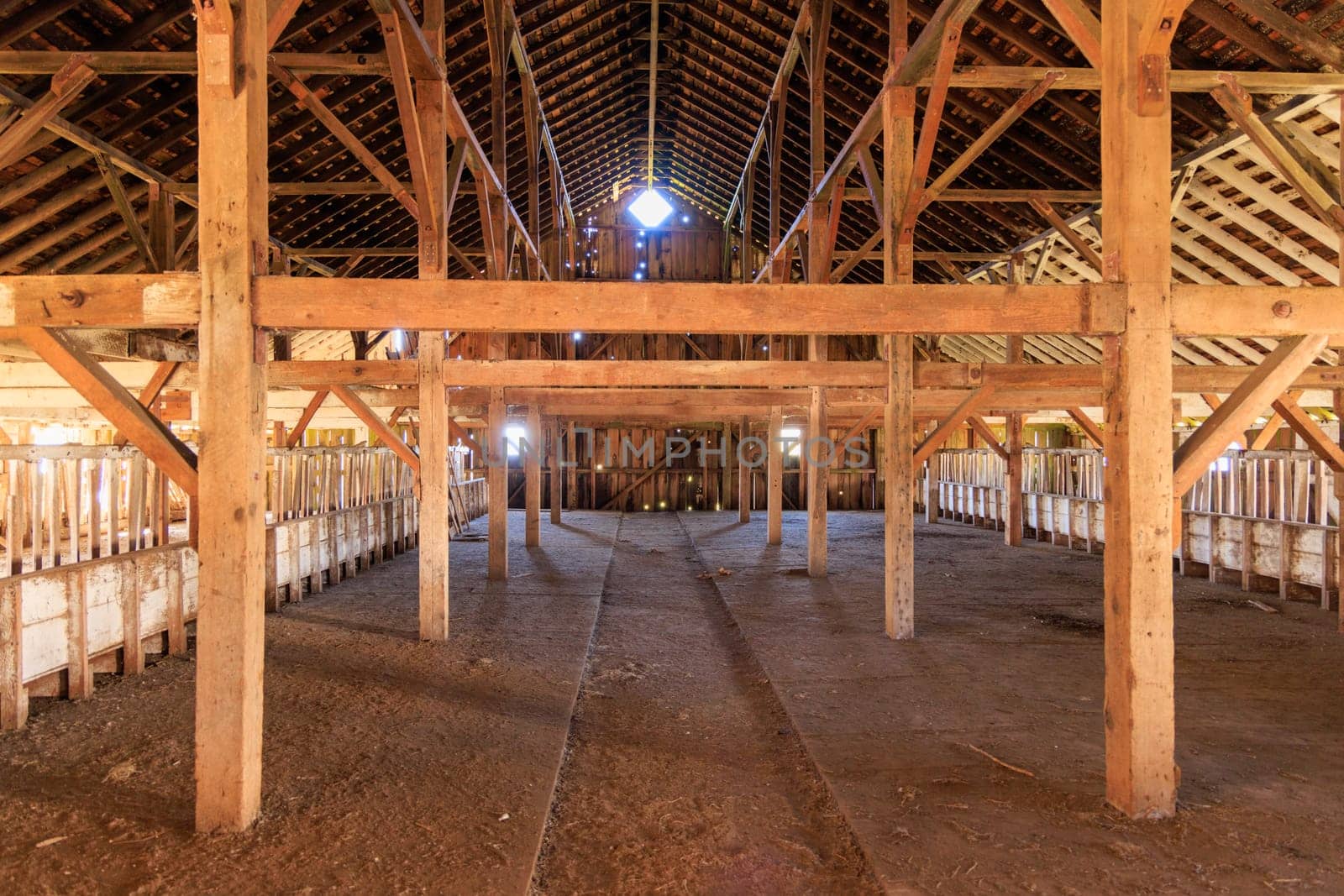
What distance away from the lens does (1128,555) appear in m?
3.55

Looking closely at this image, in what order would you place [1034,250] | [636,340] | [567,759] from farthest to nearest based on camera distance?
[636,340] < [1034,250] < [567,759]

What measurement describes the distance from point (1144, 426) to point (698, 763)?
2.92m

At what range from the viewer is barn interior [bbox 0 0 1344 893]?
11.0 feet

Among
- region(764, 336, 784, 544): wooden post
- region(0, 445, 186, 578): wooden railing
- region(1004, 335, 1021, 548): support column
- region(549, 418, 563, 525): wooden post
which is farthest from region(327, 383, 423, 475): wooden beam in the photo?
region(1004, 335, 1021, 548): support column

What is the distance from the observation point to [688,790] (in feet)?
13.5

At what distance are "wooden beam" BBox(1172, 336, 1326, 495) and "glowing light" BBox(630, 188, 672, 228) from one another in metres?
22.1

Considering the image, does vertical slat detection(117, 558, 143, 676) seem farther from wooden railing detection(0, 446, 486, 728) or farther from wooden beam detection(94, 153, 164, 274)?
wooden beam detection(94, 153, 164, 274)

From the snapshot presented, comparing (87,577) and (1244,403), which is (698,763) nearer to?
(1244,403)

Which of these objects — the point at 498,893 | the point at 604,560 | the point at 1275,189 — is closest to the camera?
the point at 498,893

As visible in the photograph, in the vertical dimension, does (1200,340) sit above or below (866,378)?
above

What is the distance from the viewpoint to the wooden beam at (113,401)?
10.9 ft

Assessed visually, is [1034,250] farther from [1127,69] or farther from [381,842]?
[381,842]

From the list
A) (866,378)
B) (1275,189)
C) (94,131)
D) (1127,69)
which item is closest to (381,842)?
(1127,69)

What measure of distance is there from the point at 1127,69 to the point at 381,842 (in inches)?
189
